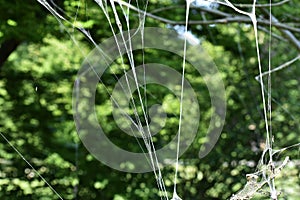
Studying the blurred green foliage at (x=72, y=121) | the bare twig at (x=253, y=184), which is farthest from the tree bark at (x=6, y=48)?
the bare twig at (x=253, y=184)

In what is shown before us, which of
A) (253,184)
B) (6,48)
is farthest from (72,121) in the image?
(253,184)

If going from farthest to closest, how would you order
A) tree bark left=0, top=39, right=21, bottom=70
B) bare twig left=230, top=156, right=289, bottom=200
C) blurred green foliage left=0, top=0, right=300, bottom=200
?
1. blurred green foliage left=0, top=0, right=300, bottom=200
2. tree bark left=0, top=39, right=21, bottom=70
3. bare twig left=230, top=156, right=289, bottom=200

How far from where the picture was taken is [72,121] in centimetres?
292

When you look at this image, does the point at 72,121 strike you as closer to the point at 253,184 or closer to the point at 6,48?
the point at 6,48

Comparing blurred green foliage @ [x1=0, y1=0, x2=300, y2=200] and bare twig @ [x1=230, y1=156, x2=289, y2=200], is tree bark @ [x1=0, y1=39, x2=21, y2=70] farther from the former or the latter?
bare twig @ [x1=230, y1=156, x2=289, y2=200]

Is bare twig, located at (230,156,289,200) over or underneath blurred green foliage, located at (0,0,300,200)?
over

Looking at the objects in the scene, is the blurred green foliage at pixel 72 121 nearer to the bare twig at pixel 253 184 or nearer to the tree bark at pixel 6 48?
the tree bark at pixel 6 48

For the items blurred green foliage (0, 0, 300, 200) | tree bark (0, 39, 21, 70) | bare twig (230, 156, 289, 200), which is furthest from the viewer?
blurred green foliage (0, 0, 300, 200)

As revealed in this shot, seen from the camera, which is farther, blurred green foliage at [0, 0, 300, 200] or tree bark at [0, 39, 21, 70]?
blurred green foliage at [0, 0, 300, 200]

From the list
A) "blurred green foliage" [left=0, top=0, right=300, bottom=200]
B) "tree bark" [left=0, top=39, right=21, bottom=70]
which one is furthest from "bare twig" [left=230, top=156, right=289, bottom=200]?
"tree bark" [left=0, top=39, right=21, bottom=70]

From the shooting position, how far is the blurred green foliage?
8.78 ft

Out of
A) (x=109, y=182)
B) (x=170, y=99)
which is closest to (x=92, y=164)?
(x=109, y=182)

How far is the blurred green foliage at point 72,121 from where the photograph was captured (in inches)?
105

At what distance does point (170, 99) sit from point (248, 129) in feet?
2.77
